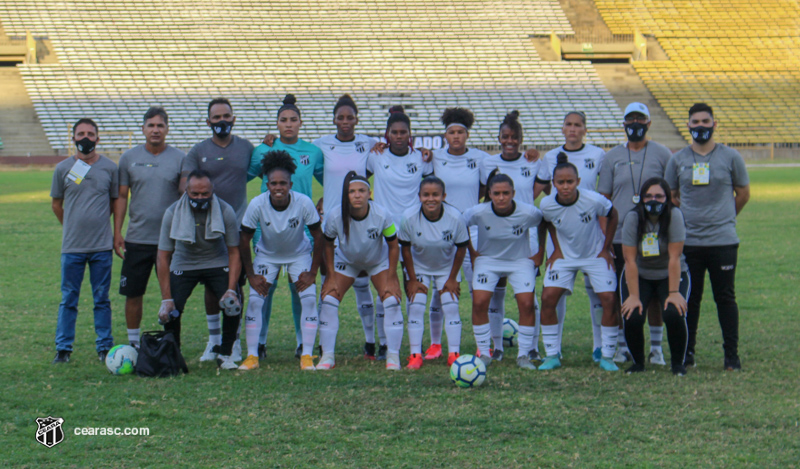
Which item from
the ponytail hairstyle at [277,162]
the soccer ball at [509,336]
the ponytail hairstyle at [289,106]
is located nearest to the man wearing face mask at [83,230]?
the ponytail hairstyle at [277,162]

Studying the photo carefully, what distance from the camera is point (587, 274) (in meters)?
6.73

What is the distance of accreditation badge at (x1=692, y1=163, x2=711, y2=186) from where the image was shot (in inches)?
249

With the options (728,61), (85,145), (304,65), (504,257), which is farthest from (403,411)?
(728,61)

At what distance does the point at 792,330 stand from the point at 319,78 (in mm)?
35827

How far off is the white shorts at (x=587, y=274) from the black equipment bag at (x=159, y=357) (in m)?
2.92

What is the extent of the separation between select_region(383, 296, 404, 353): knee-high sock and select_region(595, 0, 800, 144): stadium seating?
1380 inches

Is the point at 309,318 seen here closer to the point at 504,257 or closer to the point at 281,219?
the point at 281,219

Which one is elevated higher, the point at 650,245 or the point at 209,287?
the point at 650,245

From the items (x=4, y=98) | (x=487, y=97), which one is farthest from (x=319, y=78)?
(x=4, y=98)

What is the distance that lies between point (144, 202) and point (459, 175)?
264 centimetres

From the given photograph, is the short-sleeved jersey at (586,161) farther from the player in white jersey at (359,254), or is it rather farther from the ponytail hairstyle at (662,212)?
the player in white jersey at (359,254)

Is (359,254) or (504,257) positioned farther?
(504,257)

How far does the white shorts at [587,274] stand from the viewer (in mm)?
6570

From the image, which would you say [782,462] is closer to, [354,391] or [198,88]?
[354,391]
